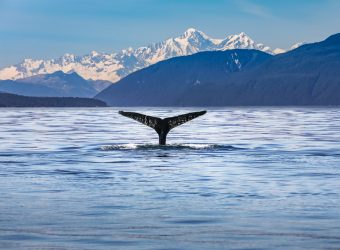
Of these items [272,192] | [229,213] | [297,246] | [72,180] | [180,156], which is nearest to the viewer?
[297,246]

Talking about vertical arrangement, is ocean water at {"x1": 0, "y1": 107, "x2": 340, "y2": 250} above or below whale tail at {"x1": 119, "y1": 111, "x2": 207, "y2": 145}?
below

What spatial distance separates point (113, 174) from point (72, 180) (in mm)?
2349

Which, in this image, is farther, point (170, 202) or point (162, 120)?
point (162, 120)

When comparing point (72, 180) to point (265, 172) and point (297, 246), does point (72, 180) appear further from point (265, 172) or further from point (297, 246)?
point (297, 246)

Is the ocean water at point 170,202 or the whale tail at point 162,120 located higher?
the whale tail at point 162,120

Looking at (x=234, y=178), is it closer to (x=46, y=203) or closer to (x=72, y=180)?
(x=72, y=180)

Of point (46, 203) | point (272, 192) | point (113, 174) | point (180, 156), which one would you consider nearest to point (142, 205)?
point (46, 203)

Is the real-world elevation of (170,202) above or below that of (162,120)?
below

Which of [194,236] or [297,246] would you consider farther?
[194,236]

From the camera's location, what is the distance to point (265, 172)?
27203 millimetres

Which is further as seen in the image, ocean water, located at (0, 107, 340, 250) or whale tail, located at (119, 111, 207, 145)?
whale tail, located at (119, 111, 207, 145)

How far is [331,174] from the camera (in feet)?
86.5

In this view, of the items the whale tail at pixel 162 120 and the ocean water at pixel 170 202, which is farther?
the whale tail at pixel 162 120

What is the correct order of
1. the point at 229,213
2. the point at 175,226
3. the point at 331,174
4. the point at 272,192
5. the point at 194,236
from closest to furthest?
1. the point at 194,236
2. the point at 175,226
3. the point at 229,213
4. the point at 272,192
5. the point at 331,174
